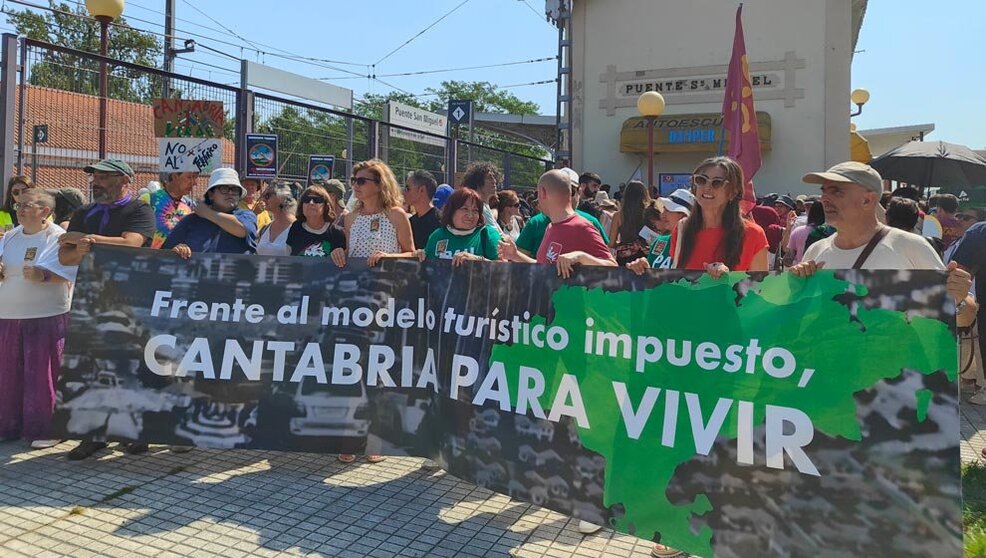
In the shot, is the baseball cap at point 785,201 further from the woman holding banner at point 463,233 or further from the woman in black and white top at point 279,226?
the woman in black and white top at point 279,226

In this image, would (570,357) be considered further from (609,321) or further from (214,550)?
(214,550)

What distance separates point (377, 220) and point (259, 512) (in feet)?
6.23

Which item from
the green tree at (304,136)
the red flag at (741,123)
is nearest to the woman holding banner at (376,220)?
the red flag at (741,123)

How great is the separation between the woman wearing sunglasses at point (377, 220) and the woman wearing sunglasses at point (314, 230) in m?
0.20

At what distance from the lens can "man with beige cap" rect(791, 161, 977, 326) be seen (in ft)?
10.0

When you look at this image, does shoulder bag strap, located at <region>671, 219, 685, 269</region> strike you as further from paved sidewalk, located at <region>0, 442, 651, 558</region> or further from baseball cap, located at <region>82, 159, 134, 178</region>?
baseball cap, located at <region>82, 159, 134, 178</region>

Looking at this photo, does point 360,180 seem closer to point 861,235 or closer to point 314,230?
point 314,230

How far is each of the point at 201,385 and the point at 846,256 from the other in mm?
3515

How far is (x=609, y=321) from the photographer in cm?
336

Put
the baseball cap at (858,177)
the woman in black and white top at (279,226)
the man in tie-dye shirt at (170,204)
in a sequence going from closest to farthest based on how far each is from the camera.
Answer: the baseball cap at (858,177), the woman in black and white top at (279,226), the man in tie-dye shirt at (170,204)

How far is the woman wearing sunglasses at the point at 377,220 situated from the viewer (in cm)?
468

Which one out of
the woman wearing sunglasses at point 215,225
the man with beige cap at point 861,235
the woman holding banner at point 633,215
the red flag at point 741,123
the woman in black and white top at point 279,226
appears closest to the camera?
the man with beige cap at point 861,235

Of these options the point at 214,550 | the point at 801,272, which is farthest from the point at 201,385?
the point at 801,272

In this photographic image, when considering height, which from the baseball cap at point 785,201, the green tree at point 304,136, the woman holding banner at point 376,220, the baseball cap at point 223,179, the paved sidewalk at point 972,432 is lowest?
the paved sidewalk at point 972,432
